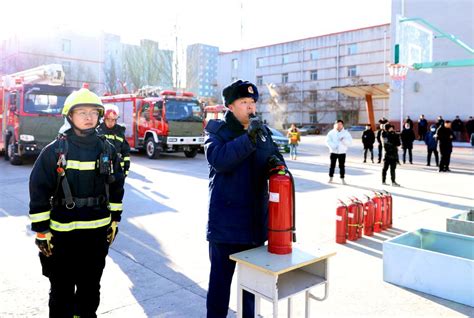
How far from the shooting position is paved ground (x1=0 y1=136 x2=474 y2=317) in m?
3.91

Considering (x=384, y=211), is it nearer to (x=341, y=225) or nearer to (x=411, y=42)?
(x=341, y=225)

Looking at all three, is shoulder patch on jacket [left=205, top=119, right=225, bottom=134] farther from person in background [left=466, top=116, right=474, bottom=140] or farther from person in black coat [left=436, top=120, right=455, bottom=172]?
person in background [left=466, top=116, right=474, bottom=140]

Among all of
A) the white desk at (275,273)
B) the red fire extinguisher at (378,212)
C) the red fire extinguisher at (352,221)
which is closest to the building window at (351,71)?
the red fire extinguisher at (378,212)

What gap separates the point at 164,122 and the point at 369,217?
39.8 ft

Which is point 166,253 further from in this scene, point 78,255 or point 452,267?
point 452,267

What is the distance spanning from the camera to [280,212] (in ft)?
9.39

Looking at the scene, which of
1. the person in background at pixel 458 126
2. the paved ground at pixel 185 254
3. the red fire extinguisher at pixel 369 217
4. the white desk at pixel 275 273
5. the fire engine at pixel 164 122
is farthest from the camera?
the person in background at pixel 458 126

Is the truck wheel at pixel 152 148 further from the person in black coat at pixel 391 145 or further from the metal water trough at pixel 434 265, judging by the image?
the metal water trough at pixel 434 265

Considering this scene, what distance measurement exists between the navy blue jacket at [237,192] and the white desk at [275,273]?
16 cm

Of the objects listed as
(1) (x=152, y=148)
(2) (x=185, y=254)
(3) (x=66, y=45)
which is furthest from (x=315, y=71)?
(2) (x=185, y=254)

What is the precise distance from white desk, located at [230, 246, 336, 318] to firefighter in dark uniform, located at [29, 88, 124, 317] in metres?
1.10

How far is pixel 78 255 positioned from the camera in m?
3.01

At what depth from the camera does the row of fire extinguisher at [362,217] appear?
5.95 m

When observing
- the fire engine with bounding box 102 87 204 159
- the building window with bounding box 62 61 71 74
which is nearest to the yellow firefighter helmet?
the fire engine with bounding box 102 87 204 159
